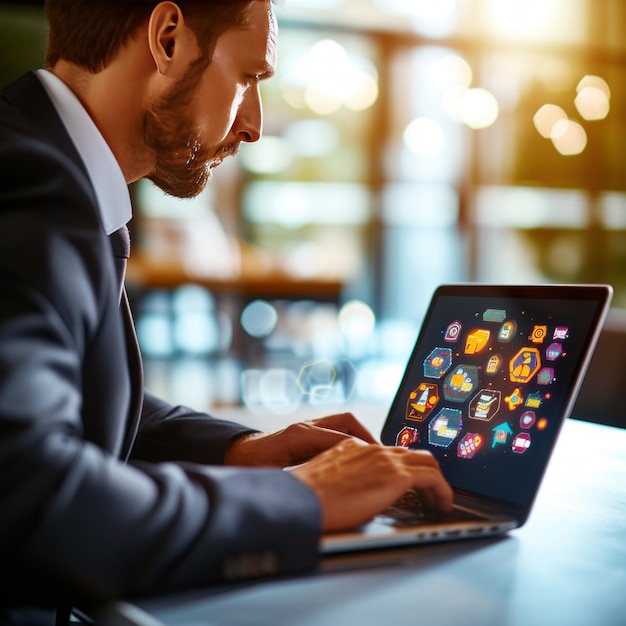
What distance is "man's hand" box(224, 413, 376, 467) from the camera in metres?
0.90

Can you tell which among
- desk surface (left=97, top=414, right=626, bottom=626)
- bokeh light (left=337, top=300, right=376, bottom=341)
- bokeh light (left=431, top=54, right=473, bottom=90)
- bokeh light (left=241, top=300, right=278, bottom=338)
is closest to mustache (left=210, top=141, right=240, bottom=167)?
desk surface (left=97, top=414, right=626, bottom=626)

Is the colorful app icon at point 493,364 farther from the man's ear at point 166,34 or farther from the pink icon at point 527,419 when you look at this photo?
the man's ear at point 166,34

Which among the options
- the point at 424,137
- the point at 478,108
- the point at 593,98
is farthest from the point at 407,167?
the point at 593,98

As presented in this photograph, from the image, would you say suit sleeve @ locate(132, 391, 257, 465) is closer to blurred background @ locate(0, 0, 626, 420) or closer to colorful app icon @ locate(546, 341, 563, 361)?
colorful app icon @ locate(546, 341, 563, 361)

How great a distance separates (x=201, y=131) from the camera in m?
0.96

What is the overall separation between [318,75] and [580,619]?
6.16 m

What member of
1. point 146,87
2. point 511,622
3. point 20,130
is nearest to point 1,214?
point 20,130

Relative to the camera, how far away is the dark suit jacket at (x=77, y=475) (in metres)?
0.52

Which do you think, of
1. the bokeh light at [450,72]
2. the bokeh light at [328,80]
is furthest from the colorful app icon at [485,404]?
the bokeh light at [450,72]

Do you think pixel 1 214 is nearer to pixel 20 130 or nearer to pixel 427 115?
pixel 20 130

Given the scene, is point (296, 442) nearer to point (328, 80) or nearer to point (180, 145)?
point (180, 145)

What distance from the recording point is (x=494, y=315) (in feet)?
2.92

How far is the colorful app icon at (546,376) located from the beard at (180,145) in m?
0.47

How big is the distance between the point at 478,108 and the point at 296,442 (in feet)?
20.5
